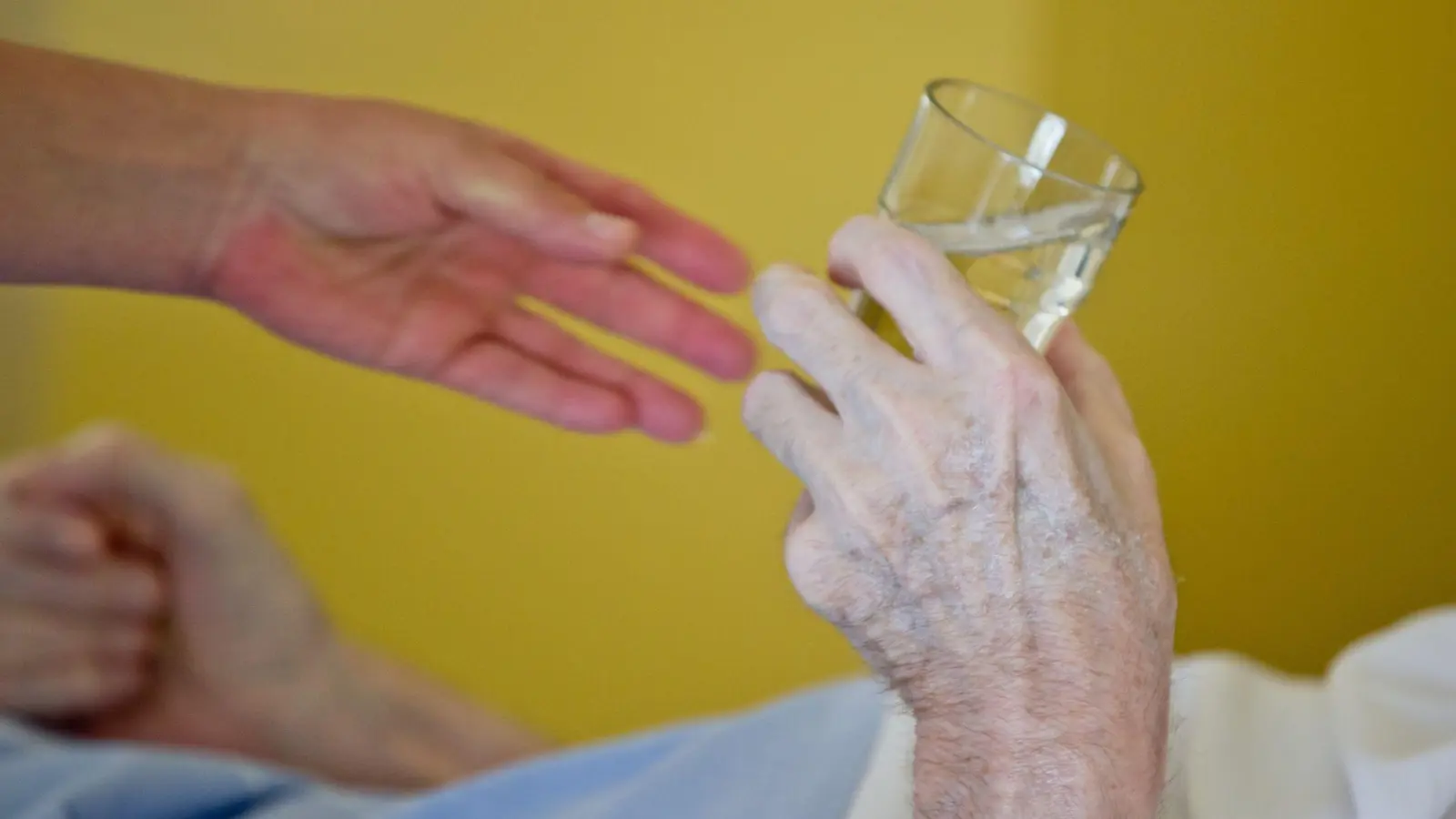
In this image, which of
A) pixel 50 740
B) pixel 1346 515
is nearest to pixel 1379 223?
pixel 1346 515

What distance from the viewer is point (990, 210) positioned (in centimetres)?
45

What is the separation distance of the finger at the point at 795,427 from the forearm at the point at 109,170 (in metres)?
0.35

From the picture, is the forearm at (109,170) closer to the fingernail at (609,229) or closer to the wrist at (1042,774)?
the fingernail at (609,229)

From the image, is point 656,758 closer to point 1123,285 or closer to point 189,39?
point 1123,285

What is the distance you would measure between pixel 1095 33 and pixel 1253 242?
201 mm

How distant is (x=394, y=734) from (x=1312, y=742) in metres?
0.79

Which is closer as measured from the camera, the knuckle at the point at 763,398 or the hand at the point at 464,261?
the knuckle at the point at 763,398

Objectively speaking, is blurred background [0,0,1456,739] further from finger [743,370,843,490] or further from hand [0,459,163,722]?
finger [743,370,843,490]

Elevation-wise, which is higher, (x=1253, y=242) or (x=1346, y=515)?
(x=1253, y=242)

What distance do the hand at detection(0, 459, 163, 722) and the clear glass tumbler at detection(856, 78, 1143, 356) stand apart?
776 mm

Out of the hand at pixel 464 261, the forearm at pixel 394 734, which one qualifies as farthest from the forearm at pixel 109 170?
the forearm at pixel 394 734

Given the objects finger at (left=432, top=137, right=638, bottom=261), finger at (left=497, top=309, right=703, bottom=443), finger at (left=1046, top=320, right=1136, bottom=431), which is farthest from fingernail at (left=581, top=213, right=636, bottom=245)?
finger at (left=1046, top=320, right=1136, bottom=431)

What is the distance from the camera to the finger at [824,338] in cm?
45

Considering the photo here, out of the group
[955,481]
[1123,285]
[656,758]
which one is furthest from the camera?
[1123,285]
